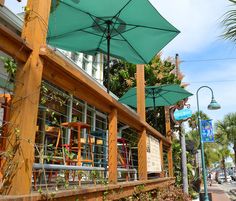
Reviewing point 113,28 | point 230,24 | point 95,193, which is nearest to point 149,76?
point 113,28

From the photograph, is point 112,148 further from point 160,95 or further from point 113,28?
point 160,95

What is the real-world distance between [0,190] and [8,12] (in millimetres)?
4260

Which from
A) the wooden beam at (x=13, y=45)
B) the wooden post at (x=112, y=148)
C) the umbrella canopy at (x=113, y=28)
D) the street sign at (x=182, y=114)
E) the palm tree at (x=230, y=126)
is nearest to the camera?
the wooden beam at (x=13, y=45)

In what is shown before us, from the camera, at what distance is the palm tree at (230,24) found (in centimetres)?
375

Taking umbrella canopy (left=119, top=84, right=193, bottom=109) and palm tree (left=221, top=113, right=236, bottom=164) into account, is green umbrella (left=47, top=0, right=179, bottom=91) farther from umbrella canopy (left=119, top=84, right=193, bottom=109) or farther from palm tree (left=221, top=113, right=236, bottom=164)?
palm tree (left=221, top=113, right=236, bottom=164)

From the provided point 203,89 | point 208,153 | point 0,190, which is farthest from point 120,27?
point 208,153

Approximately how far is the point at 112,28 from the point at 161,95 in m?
4.00

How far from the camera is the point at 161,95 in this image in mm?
8836

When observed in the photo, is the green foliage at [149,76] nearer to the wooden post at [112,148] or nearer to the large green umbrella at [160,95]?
the large green umbrella at [160,95]

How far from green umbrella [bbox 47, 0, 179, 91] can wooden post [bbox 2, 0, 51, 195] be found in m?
2.78

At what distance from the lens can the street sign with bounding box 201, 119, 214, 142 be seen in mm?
12034

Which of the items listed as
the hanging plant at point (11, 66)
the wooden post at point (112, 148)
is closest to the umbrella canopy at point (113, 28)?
the wooden post at point (112, 148)

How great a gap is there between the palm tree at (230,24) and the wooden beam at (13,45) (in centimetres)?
297

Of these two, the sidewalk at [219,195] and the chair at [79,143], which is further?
the sidewalk at [219,195]
